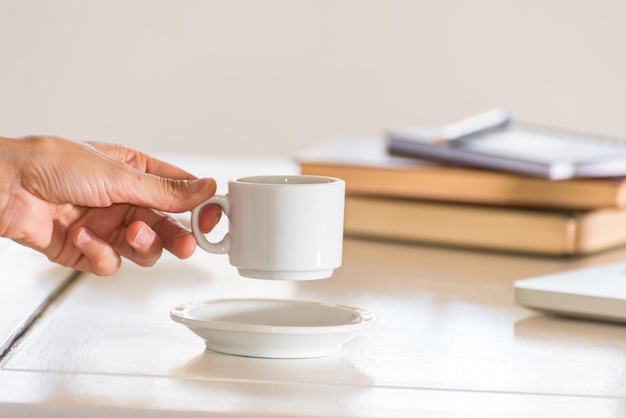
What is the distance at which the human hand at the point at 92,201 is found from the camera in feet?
2.93

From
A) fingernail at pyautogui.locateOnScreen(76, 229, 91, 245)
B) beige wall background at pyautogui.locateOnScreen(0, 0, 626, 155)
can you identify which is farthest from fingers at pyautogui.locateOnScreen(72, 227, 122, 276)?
beige wall background at pyautogui.locateOnScreen(0, 0, 626, 155)

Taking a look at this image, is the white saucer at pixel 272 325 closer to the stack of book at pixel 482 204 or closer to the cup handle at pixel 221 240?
the cup handle at pixel 221 240

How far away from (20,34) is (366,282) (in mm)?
3059

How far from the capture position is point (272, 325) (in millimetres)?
845

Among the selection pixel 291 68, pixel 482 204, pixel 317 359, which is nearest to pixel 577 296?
pixel 317 359

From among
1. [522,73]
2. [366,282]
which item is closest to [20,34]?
[522,73]

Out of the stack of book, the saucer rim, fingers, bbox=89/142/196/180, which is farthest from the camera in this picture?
the stack of book

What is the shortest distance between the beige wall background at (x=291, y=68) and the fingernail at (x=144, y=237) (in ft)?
9.35

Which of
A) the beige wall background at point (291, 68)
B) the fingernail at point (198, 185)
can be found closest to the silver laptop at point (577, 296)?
the fingernail at point (198, 185)

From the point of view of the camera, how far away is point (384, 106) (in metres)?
3.77

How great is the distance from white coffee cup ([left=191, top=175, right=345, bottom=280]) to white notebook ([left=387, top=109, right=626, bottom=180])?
0.65 meters

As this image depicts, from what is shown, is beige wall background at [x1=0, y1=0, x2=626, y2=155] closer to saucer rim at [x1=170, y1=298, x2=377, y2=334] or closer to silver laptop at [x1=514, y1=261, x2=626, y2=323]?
silver laptop at [x1=514, y1=261, x2=626, y2=323]

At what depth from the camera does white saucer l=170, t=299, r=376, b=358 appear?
80cm

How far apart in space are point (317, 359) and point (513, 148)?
80 cm
